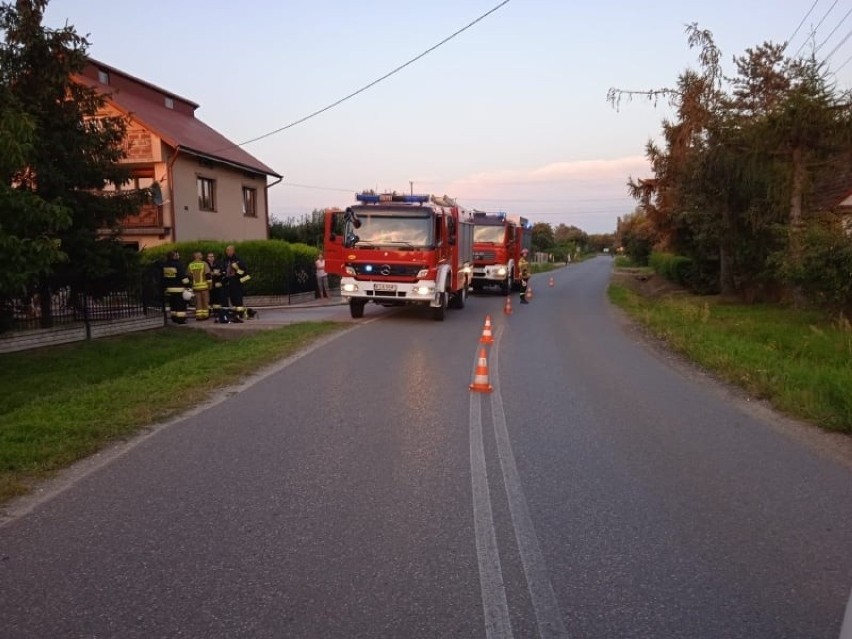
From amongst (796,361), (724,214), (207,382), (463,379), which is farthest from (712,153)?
(207,382)

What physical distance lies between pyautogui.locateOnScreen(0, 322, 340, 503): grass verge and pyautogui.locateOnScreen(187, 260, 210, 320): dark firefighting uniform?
5.44 feet

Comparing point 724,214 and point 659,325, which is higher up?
point 724,214

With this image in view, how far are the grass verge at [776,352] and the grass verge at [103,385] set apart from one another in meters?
6.80

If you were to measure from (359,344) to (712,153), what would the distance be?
13.5 meters

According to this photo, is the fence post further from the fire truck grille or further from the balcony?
the balcony

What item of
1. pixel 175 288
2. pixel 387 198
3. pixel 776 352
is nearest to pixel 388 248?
pixel 387 198

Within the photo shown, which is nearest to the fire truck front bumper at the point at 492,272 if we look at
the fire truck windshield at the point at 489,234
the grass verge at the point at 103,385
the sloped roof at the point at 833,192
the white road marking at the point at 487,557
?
the fire truck windshield at the point at 489,234

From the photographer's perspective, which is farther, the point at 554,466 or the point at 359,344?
the point at 359,344

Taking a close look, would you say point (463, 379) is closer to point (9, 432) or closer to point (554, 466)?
point (554, 466)

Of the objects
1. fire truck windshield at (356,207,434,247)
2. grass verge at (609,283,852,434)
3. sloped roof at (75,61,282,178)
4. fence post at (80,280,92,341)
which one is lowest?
grass verge at (609,283,852,434)

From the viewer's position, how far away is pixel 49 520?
184 inches

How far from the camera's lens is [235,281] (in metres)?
18.2

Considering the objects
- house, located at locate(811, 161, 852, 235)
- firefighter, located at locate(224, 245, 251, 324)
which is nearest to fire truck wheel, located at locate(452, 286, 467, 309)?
firefighter, located at locate(224, 245, 251, 324)

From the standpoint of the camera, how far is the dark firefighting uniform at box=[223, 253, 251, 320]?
18031 mm
